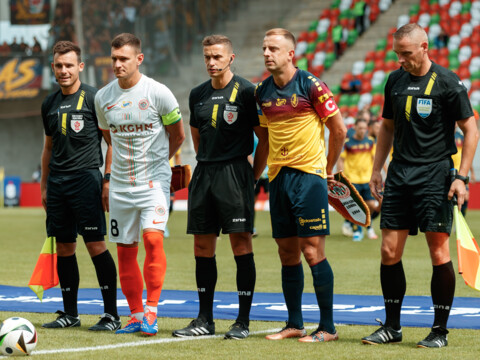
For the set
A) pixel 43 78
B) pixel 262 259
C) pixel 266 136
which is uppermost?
pixel 43 78

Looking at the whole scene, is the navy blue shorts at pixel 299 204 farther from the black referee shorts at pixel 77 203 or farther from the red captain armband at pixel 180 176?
the black referee shorts at pixel 77 203

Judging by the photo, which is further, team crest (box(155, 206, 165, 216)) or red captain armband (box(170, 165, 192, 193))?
red captain armband (box(170, 165, 192, 193))

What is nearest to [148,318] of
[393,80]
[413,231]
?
[413,231]

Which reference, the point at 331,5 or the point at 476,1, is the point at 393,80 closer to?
the point at 476,1

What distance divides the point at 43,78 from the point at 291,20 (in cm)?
896

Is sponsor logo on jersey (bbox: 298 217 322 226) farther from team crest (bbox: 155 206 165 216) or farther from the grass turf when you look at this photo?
team crest (bbox: 155 206 165 216)

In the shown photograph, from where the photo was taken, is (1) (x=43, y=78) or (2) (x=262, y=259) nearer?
(2) (x=262, y=259)

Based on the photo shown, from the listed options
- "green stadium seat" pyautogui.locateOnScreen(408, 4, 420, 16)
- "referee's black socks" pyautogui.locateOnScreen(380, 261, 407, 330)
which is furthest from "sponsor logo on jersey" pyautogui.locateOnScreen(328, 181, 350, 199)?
"green stadium seat" pyautogui.locateOnScreen(408, 4, 420, 16)

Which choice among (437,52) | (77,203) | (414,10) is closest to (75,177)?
(77,203)

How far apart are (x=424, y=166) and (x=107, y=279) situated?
8.13 feet

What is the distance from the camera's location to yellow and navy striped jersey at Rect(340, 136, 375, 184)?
45.6 feet

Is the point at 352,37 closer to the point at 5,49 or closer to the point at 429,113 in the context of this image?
the point at 5,49

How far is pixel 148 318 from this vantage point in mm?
5902

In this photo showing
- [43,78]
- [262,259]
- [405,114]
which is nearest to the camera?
[405,114]
